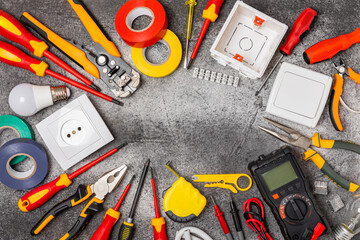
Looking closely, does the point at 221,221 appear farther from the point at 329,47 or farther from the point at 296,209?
the point at 329,47

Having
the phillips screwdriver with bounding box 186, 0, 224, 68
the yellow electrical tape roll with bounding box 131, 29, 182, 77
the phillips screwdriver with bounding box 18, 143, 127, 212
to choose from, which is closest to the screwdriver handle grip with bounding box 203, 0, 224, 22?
the phillips screwdriver with bounding box 186, 0, 224, 68

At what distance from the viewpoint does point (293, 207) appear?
114 cm

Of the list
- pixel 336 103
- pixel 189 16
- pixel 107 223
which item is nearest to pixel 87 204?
pixel 107 223

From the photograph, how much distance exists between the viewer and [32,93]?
3.88 feet

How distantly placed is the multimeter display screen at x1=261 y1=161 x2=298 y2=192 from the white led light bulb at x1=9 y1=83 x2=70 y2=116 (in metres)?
0.76

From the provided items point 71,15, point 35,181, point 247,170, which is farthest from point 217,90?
point 35,181

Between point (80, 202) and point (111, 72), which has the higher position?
point (111, 72)

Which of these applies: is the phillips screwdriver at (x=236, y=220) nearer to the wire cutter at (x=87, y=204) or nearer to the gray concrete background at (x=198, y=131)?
the gray concrete background at (x=198, y=131)

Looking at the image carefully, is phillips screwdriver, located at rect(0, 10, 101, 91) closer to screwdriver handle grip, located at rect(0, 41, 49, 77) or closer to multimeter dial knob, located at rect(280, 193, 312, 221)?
screwdriver handle grip, located at rect(0, 41, 49, 77)

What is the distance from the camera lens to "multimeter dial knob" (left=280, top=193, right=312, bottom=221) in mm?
1136

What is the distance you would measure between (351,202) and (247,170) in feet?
1.27

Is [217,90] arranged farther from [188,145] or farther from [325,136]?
[325,136]

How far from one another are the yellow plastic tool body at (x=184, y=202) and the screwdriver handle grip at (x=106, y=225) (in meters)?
0.18

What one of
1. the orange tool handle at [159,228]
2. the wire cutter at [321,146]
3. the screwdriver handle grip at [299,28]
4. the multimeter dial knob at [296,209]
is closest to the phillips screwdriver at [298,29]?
the screwdriver handle grip at [299,28]
